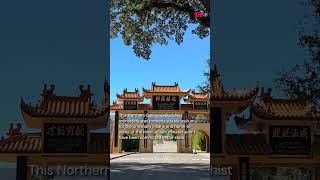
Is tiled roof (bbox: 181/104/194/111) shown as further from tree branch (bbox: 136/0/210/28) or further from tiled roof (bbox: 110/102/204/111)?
tree branch (bbox: 136/0/210/28)

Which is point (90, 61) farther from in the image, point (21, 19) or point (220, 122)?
point (220, 122)

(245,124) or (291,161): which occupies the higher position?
(245,124)

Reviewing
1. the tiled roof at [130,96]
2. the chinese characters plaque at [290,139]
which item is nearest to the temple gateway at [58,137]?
the tiled roof at [130,96]

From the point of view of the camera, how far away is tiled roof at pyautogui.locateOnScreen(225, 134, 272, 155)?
3.75 m

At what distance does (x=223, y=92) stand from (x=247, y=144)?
480 mm

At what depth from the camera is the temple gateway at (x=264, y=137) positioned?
3.74 meters

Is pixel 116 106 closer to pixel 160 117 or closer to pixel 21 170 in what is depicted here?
pixel 160 117

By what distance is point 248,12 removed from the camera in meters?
3.77

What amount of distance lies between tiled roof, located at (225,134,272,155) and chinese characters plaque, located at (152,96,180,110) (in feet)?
2.65

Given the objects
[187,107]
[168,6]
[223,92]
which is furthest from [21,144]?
[168,6]

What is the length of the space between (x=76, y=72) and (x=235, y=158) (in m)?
1.46

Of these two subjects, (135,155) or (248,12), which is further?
(135,155)

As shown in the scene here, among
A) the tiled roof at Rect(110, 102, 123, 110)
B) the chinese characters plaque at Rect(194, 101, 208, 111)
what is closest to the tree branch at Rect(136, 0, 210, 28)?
the chinese characters plaque at Rect(194, 101, 208, 111)

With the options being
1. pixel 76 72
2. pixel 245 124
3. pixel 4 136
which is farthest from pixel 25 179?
pixel 245 124
